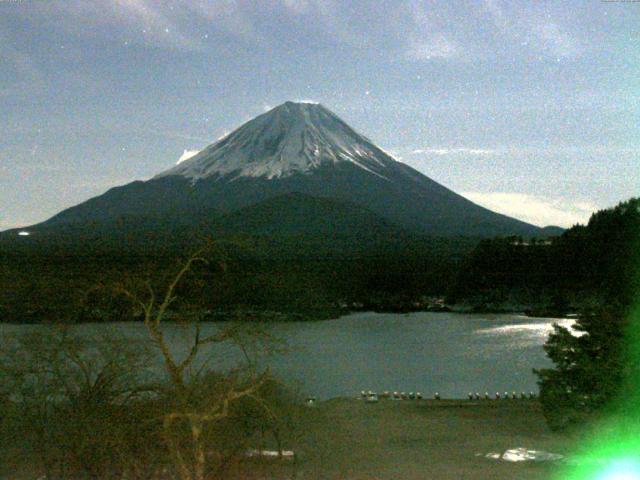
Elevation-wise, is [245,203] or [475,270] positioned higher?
[245,203]

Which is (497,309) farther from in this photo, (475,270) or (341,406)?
(341,406)

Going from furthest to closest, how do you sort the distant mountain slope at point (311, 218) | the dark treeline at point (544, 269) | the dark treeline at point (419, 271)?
1. the distant mountain slope at point (311, 218)
2. the dark treeline at point (544, 269)
3. the dark treeline at point (419, 271)

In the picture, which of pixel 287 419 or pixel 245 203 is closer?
pixel 287 419

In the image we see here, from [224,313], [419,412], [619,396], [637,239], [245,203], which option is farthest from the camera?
[245,203]

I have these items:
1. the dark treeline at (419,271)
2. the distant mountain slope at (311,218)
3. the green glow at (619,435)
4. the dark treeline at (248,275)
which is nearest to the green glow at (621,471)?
the green glow at (619,435)

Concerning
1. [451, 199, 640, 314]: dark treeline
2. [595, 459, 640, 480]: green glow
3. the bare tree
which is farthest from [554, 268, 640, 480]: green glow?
[451, 199, 640, 314]: dark treeline

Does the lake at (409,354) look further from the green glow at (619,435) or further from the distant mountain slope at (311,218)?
the distant mountain slope at (311,218)

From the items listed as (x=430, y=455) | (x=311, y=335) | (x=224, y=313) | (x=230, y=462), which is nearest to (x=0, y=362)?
(x=230, y=462)

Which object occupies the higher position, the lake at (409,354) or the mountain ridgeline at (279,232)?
the mountain ridgeline at (279,232)
